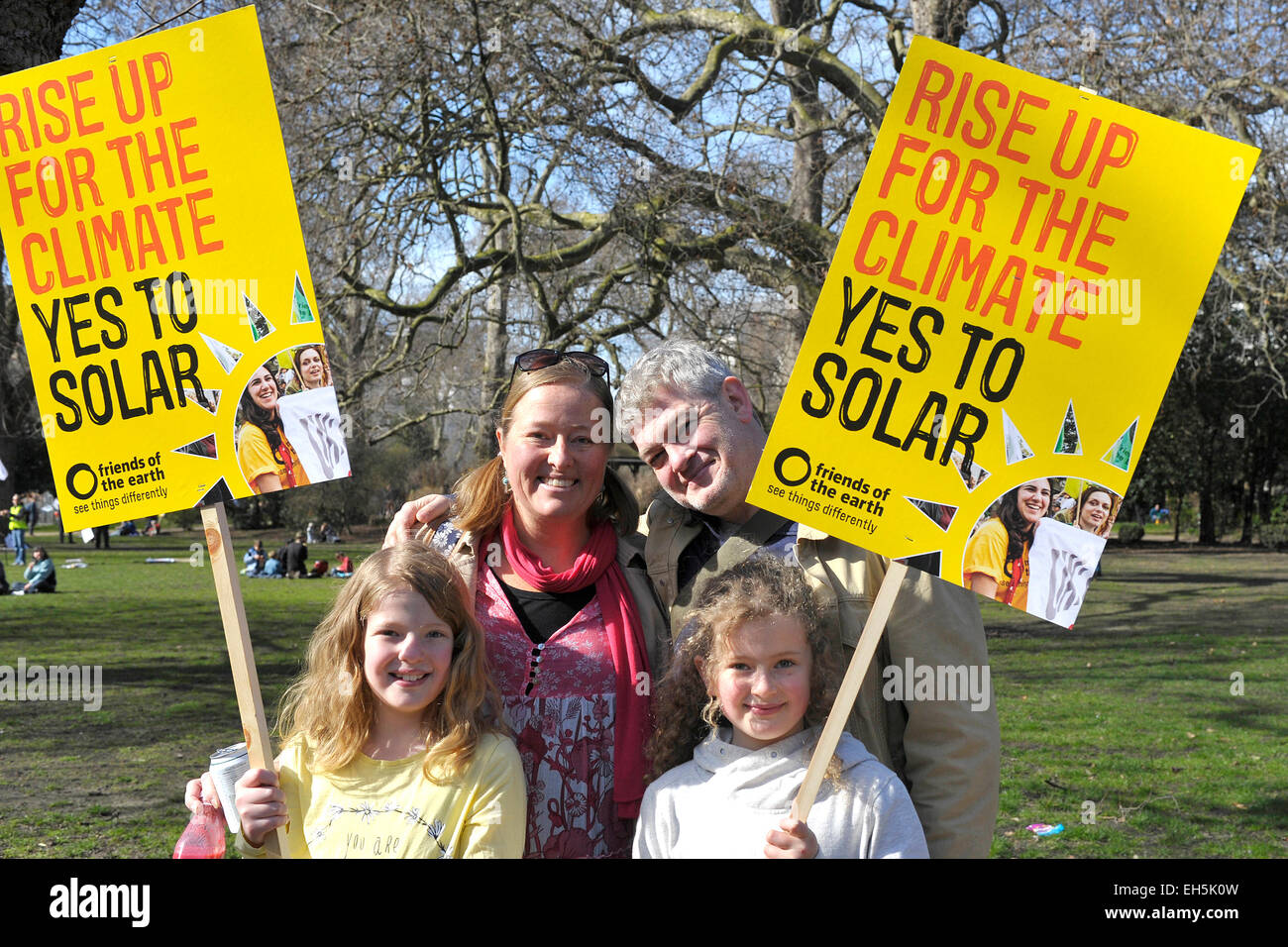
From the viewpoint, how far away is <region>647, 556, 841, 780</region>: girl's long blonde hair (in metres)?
2.62

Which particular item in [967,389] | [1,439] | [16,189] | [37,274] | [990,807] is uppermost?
[1,439]

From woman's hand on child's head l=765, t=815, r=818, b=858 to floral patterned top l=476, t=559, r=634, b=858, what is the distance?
55 cm

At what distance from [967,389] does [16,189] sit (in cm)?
230

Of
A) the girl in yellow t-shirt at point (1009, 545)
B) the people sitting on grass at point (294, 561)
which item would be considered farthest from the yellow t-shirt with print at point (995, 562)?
the people sitting on grass at point (294, 561)

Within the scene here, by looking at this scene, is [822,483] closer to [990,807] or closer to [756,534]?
[756,534]

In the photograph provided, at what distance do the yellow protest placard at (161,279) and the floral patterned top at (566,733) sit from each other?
0.68m

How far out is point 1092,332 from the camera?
2.53 meters

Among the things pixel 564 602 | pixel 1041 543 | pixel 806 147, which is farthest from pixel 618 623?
pixel 806 147

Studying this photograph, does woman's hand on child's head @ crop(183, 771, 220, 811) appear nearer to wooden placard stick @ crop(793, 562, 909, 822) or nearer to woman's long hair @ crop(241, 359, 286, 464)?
woman's long hair @ crop(241, 359, 286, 464)

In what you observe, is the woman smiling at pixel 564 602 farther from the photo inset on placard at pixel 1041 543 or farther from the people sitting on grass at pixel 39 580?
the people sitting on grass at pixel 39 580

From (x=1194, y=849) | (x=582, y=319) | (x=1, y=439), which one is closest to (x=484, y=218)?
(x=582, y=319)

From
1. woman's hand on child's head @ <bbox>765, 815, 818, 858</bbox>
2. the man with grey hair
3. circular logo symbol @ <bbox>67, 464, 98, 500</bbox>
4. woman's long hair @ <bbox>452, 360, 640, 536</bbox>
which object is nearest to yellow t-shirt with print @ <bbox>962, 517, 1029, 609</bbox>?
the man with grey hair

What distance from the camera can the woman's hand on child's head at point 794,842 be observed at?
2395mm

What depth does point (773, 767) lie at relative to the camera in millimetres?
2564
